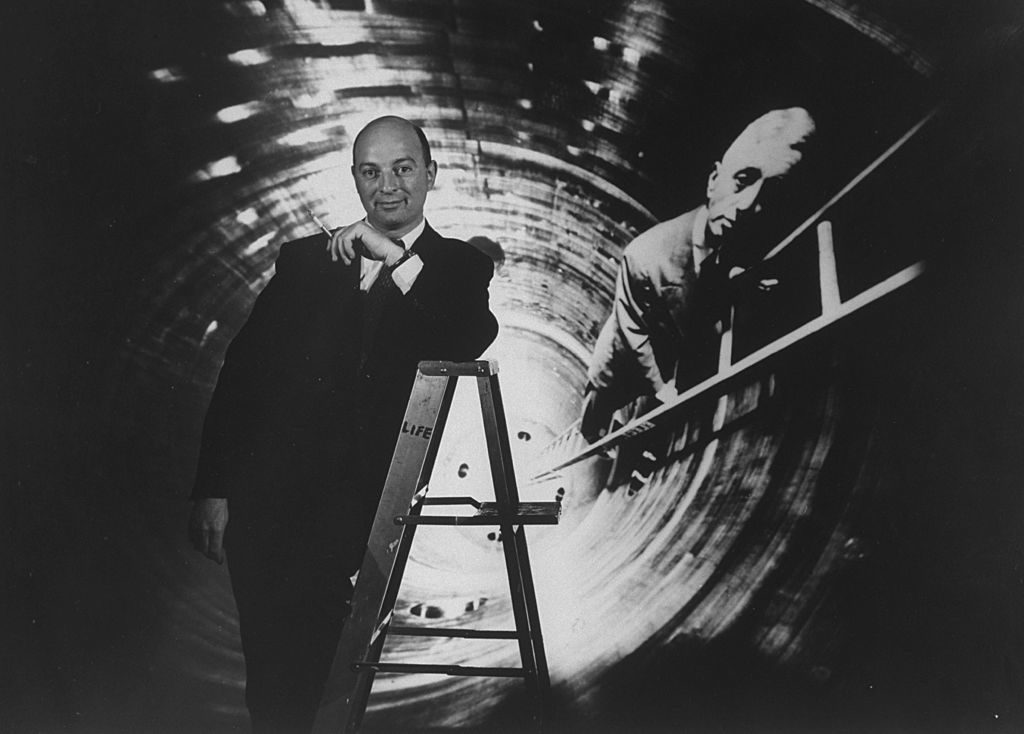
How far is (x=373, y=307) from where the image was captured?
2.16 metres

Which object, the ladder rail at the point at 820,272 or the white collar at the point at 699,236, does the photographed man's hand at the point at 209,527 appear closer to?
the ladder rail at the point at 820,272

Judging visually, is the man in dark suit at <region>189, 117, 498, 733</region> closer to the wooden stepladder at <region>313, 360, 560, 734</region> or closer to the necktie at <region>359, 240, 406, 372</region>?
the necktie at <region>359, 240, 406, 372</region>

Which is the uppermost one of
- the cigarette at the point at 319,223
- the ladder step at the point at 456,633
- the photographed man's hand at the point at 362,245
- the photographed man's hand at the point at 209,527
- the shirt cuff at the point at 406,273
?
the cigarette at the point at 319,223

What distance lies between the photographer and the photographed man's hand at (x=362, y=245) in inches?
85.5

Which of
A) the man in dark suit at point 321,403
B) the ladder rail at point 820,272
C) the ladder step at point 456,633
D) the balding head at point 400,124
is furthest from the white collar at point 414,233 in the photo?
the ladder step at point 456,633

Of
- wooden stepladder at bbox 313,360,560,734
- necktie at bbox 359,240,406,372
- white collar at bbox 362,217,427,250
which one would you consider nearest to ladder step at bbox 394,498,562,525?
wooden stepladder at bbox 313,360,560,734

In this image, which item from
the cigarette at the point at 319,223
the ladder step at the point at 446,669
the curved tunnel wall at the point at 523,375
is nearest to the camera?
the ladder step at the point at 446,669

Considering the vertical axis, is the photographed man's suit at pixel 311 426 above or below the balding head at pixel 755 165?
below

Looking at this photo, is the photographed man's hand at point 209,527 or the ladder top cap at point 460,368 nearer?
the ladder top cap at point 460,368

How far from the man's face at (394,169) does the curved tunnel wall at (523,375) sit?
0.06m

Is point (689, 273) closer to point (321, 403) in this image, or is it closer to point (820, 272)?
point (820, 272)

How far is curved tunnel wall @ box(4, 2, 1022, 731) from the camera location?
2.09 meters

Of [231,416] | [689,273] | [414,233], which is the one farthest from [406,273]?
[689,273]

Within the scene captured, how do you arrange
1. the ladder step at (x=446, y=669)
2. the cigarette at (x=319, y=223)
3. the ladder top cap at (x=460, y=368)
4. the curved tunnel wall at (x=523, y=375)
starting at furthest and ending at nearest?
the cigarette at (x=319, y=223), the curved tunnel wall at (x=523, y=375), the ladder top cap at (x=460, y=368), the ladder step at (x=446, y=669)
